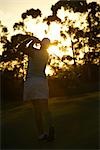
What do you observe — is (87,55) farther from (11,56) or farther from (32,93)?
(32,93)

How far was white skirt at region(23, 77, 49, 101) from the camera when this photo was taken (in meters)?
8.13

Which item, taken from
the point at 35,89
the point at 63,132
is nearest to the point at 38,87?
the point at 35,89

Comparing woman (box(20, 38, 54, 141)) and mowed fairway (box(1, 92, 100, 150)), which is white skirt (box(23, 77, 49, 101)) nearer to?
woman (box(20, 38, 54, 141))

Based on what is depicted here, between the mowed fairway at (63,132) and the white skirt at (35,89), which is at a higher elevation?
the white skirt at (35,89)

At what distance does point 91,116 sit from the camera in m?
10.6

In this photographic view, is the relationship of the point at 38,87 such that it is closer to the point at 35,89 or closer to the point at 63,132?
the point at 35,89

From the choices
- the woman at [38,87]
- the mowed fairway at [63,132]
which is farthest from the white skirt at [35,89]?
the mowed fairway at [63,132]

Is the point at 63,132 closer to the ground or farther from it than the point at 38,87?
closer to the ground

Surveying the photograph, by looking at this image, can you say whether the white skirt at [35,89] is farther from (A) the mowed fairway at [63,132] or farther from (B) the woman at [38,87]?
(A) the mowed fairway at [63,132]

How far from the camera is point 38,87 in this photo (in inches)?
320

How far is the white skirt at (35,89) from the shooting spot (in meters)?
8.13

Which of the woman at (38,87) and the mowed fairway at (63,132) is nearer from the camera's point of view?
the mowed fairway at (63,132)

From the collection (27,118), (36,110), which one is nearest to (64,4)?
(27,118)

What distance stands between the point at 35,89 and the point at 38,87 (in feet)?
0.20
